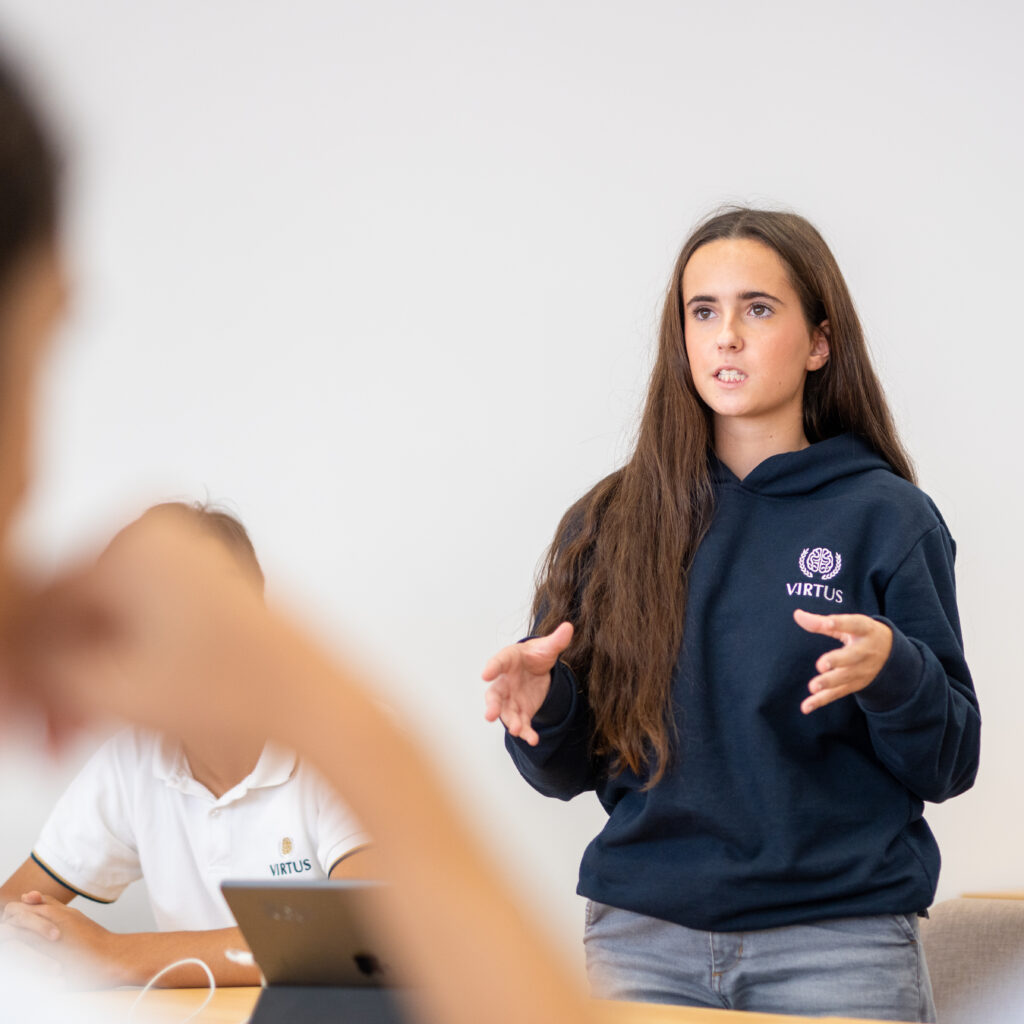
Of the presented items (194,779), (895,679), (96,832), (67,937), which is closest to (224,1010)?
(67,937)

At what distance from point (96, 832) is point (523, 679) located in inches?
33.9

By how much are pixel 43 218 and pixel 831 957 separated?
1.21 metres

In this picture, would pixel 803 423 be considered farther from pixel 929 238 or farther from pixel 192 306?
pixel 192 306

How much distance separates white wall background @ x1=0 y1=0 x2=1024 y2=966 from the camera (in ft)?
7.00

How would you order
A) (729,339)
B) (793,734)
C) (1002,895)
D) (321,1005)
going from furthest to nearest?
(1002,895)
(729,339)
(793,734)
(321,1005)

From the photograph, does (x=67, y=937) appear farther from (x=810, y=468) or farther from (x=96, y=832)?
(x=810, y=468)

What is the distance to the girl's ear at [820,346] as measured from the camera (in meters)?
1.63

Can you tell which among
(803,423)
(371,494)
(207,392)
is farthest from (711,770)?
(207,392)

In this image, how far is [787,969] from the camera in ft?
4.42

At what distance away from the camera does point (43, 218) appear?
1.57ft

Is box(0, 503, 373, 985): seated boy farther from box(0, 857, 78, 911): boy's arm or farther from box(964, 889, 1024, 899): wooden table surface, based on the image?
box(964, 889, 1024, 899): wooden table surface

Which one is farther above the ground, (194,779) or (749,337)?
(749,337)

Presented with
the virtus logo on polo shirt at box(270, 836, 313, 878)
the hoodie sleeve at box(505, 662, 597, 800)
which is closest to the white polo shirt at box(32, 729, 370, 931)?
the virtus logo on polo shirt at box(270, 836, 313, 878)

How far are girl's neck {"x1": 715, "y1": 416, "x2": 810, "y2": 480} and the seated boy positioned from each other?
69 centimetres
